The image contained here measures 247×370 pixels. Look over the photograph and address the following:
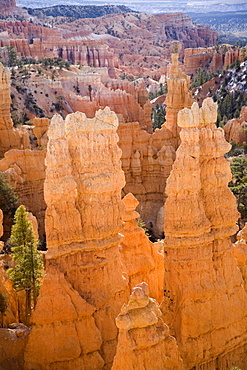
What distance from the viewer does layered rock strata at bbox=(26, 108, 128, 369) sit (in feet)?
56.0

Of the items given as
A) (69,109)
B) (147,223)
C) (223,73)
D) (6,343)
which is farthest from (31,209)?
(223,73)

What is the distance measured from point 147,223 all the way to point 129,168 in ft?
12.6

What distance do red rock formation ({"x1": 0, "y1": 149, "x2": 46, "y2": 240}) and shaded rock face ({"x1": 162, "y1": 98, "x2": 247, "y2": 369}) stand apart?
17.2 metres

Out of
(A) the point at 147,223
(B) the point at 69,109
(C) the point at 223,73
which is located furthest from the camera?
(C) the point at 223,73

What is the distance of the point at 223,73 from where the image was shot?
97.1 metres

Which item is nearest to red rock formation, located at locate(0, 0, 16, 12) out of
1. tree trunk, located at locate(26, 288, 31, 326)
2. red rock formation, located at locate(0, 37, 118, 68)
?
red rock formation, located at locate(0, 37, 118, 68)

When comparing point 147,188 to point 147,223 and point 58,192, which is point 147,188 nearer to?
point 147,223

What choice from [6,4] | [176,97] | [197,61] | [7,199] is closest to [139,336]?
[7,199]

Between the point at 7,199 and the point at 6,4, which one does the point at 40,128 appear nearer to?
the point at 7,199

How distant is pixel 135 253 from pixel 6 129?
23850mm

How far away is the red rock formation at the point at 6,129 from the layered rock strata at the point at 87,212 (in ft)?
82.3

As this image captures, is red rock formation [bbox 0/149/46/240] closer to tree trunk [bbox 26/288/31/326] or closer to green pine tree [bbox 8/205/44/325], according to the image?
green pine tree [bbox 8/205/44/325]

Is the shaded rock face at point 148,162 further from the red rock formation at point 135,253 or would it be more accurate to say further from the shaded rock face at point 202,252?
the shaded rock face at point 202,252

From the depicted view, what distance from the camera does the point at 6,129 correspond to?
42312 mm
